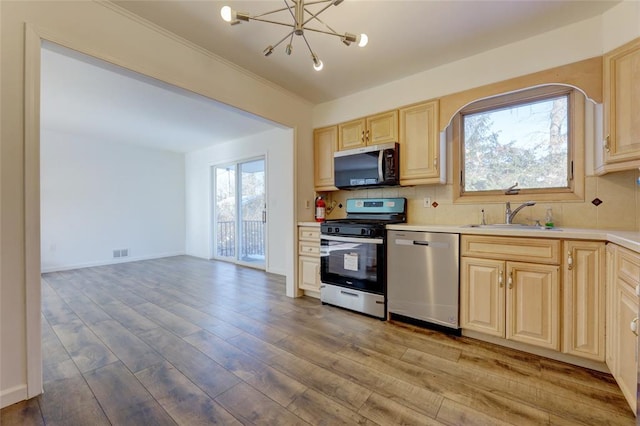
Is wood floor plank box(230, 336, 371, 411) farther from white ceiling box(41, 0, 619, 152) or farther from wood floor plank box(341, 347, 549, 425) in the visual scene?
white ceiling box(41, 0, 619, 152)

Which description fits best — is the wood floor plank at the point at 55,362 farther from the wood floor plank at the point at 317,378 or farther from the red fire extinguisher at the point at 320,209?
the red fire extinguisher at the point at 320,209

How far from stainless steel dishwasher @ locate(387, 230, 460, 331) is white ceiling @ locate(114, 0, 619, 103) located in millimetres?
1638

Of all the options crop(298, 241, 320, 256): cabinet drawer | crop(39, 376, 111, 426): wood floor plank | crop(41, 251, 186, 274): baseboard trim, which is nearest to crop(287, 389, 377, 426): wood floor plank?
crop(39, 376, 111, 426): wood floor plank

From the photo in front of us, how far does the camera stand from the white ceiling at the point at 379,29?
1.86 meters

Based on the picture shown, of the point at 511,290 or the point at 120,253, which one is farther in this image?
the point at 120,253

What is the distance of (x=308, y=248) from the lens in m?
3.30

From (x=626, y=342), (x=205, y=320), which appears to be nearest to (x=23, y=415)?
(x=205, y=320)

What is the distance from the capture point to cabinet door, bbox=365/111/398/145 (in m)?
2.88

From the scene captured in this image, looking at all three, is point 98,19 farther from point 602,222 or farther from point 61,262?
point 61,262

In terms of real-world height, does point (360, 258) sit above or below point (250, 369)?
above

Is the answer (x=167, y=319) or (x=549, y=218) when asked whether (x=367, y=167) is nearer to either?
(x=549, y=218)

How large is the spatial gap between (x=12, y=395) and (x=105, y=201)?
4.74 metres

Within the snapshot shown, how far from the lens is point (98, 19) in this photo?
1775 millimetres

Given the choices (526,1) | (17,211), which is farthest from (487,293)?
(17,211)
